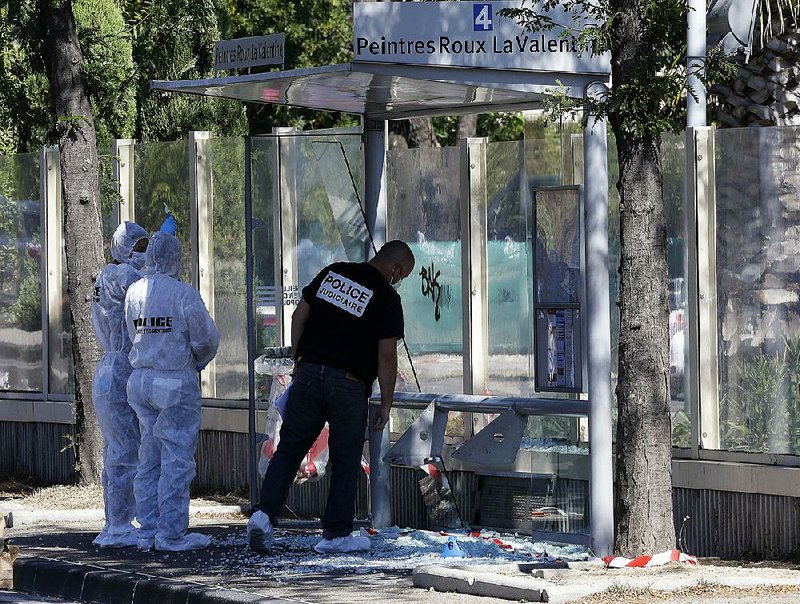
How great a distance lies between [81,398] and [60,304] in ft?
5.27

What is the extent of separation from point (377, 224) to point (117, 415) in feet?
6.71

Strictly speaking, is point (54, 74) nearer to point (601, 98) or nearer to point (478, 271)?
point (478, 271)

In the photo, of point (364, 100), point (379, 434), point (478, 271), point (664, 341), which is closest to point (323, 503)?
point (379, 434)

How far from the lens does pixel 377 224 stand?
10773mm

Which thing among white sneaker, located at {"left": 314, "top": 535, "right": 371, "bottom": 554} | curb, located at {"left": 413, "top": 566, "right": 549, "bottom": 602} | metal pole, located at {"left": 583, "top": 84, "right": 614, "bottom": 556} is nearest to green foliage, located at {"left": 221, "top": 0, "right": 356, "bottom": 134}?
white sneaker, located at {"left": 314, "top": 535, "right": 371, "bottom": 554}

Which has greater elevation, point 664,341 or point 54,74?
point 54,74

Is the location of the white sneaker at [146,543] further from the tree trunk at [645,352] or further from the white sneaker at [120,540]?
the tree trunk at [645,352]

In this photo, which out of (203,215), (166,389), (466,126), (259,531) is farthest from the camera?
(466,126)

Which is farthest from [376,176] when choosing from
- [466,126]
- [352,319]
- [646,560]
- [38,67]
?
[466,126]

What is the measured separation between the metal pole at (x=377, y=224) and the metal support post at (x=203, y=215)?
2664mm

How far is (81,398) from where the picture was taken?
1296 cm

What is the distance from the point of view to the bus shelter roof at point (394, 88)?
8.84 metres

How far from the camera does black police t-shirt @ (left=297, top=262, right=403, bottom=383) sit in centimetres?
945

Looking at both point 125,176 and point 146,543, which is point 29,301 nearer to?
point 125,176
